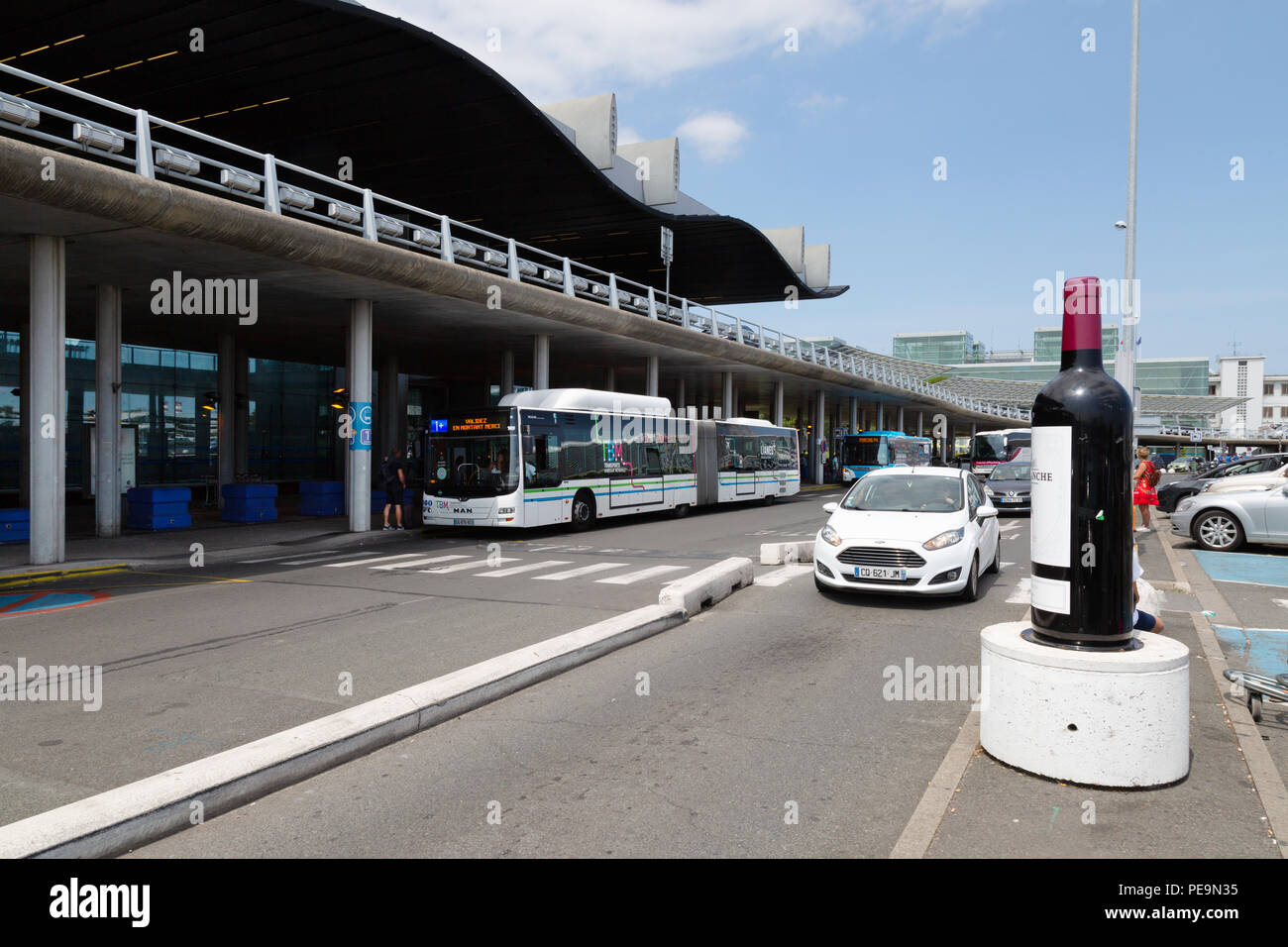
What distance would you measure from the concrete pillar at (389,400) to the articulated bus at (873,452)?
944 inches

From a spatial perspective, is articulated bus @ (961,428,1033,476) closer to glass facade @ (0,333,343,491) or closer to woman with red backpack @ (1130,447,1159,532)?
woman with red backpack @ (1130,447,1159,532)

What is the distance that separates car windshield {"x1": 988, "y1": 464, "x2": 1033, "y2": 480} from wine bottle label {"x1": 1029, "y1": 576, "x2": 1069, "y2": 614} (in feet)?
75.2

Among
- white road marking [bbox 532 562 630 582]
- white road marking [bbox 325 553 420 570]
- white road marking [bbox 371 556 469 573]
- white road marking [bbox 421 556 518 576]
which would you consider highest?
white road marking [bbox 532 562 630 582]

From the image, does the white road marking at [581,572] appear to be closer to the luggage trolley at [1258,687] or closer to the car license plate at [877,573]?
the car license plate at [877,573]

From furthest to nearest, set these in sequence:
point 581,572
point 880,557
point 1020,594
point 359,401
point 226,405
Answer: point 226,405, point 359,401, point 581,572, point 1020,594, point 880,557

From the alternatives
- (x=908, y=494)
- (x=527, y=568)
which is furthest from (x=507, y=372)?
(x=908, y=494)

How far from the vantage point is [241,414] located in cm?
3138

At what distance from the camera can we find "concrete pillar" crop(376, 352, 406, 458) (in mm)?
35406

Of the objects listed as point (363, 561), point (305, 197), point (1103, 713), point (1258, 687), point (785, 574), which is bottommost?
point (363, 561)

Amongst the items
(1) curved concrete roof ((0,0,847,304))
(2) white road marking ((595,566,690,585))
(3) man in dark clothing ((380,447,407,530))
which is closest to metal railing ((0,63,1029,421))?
(1) curved concrete roof ((0,0,847,304))

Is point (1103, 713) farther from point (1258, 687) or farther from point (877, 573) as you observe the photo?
point (877, 573)

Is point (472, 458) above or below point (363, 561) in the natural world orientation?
above

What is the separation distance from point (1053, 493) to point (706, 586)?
612 cm

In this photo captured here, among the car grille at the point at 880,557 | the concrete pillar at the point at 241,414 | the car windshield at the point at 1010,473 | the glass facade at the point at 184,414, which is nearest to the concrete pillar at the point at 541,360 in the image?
the glass facade at the point at 184,414
